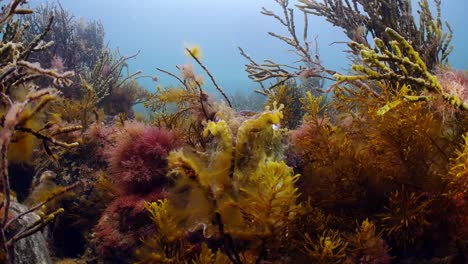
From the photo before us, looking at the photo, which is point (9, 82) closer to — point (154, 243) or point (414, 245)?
point (154, 243)

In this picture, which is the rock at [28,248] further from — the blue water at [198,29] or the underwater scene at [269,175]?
the blue water at [198,29]

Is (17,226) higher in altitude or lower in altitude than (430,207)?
higher

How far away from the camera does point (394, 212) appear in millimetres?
2230

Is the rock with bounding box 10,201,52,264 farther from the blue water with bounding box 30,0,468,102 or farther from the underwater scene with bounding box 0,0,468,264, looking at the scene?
the blue water with bounding box 30,0,468,102

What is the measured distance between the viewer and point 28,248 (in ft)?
7.59

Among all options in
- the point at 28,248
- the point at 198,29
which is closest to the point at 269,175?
the point at 28,248

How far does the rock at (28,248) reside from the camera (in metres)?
2.22

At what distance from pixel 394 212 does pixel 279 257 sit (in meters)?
0.80

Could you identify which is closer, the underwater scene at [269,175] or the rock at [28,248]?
the underwater scene at [269,175]

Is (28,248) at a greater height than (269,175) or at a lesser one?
lesser

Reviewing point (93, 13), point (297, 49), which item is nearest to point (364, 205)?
point (297, 49)

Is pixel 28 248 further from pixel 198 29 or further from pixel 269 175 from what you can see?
pixel 198 29

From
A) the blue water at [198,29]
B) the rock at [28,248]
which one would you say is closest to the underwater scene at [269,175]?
the rock at [28,248]

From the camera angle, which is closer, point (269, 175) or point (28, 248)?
point (269, 175)
